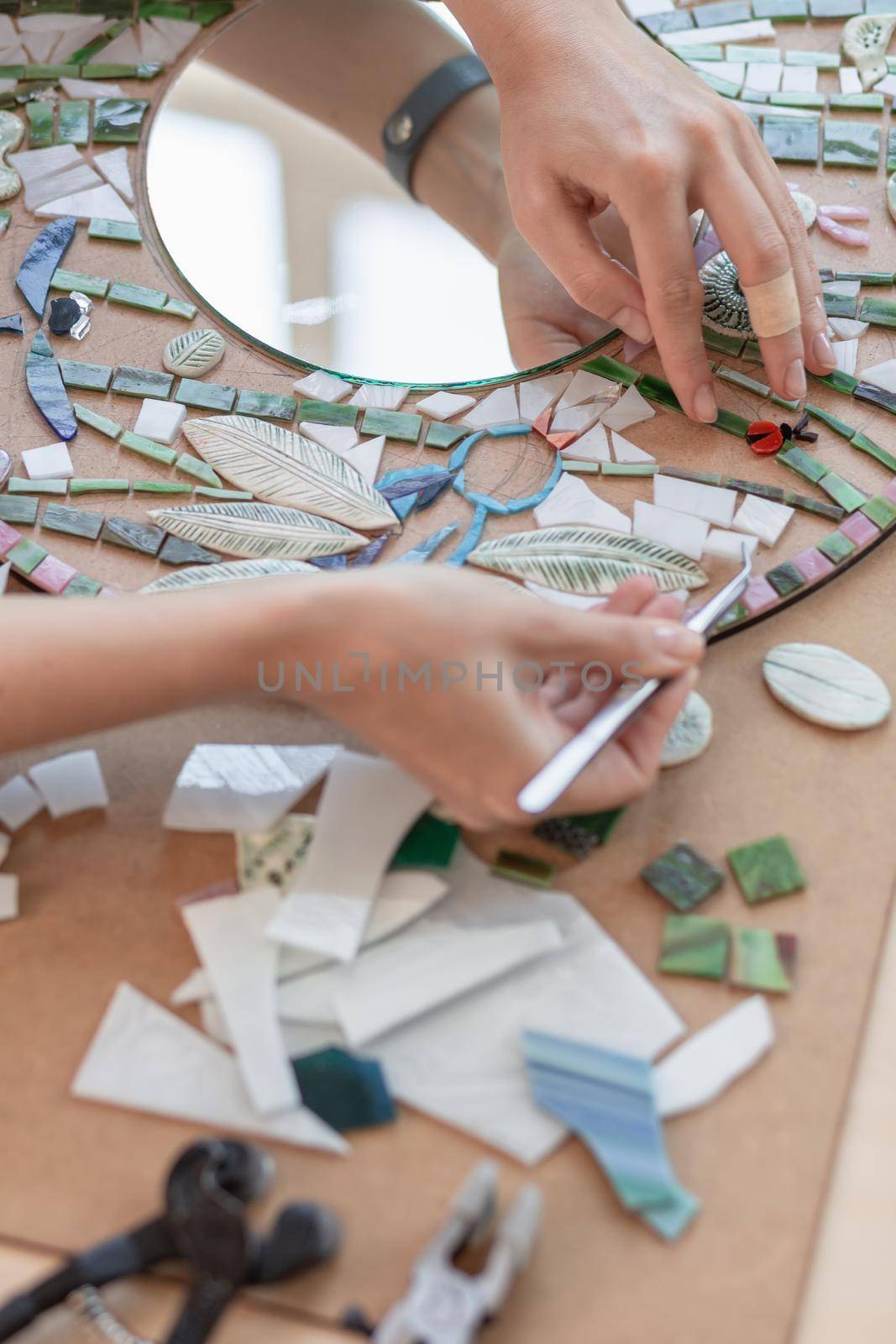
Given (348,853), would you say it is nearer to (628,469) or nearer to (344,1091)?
(344,1091)

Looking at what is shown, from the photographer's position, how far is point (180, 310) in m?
0.74

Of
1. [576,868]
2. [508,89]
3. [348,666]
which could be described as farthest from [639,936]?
[508,89]

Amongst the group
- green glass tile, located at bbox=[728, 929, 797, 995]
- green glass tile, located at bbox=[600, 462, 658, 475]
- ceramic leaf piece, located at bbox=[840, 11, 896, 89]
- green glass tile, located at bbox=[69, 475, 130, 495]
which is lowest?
green glass tile, located at bbox=[728, 929, 797, 995]

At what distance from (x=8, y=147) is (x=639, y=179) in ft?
1.48

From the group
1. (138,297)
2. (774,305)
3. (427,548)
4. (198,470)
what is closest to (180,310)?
(138,297)

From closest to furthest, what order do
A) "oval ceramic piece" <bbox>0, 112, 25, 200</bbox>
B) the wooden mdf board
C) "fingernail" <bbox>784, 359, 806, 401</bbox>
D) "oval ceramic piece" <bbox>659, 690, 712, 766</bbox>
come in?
the wooden mdf board < "oval ceramic piece" <bbox>659, 690, 712, 766</bbox> < "fingernail" <bbox>784, 359, 806, 401</bbox> < "oval ceramic piece" <bbox>0, 112, 25, 200</bbox>

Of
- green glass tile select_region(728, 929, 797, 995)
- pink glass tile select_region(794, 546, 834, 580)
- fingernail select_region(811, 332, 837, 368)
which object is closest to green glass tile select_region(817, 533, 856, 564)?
pink glass tile select_region(794, 546, 834, 580)

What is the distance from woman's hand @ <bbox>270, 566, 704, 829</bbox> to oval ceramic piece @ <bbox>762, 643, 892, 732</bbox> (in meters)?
0.08

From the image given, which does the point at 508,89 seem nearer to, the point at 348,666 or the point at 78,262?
the point at 78,262

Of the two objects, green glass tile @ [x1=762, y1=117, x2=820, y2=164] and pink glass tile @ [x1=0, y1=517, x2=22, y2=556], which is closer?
pink glass tile @ [x1=0, y1=517, x2=22, y2=556]

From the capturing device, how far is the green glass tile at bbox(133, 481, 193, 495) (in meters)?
0.66

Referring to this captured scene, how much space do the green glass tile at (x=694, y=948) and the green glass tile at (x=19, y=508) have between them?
402 millimetres

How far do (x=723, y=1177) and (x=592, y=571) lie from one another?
297mm

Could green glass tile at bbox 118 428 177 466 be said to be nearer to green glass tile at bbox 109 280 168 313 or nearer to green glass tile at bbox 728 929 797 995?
green glass tile at bbox 109 280 168 313
